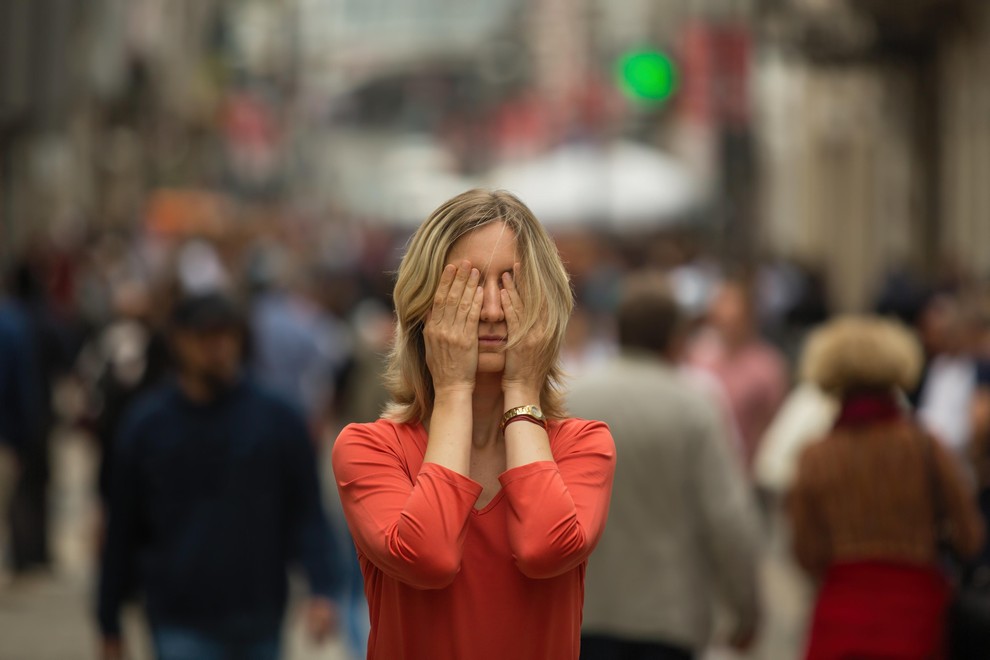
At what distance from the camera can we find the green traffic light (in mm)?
18062

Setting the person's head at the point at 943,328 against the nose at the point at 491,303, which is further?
the person's head at the point at 943,328

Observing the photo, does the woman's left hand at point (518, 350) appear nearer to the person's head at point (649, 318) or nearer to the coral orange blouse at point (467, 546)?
the coral orange blouse at point (467, 546)

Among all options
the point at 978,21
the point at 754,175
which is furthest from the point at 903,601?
the point at 754,175

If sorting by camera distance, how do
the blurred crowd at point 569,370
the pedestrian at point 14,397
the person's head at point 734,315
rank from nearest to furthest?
the blurred crowd at point 569,370
the person's head at point 734,315
the pedestrian at point 14,397

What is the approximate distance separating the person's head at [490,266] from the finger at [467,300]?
0.03 m

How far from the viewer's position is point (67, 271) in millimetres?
21859

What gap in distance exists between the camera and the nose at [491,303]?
3613mm

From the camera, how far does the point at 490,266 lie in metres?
3.64

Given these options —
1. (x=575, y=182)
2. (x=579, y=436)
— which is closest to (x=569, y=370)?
(x=579, y=436)

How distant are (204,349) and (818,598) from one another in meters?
2.12

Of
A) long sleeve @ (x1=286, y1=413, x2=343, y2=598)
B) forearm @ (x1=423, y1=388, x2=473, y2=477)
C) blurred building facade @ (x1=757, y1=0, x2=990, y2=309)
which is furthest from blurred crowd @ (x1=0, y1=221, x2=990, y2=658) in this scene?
blurred building facade @ (x1=757, y1=0, x2=990, y2=309)

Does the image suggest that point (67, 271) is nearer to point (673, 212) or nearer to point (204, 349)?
point (673, 212)

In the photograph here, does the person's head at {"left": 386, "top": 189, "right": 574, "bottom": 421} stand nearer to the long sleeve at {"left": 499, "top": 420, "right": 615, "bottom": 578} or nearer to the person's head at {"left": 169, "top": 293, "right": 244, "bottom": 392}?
the long sleeve at {"left": 499, "top": 420, "right": 615, "bottom": 578}

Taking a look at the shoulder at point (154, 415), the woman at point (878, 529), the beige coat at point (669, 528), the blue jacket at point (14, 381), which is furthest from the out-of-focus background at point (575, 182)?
the woman at point (878, 529)
